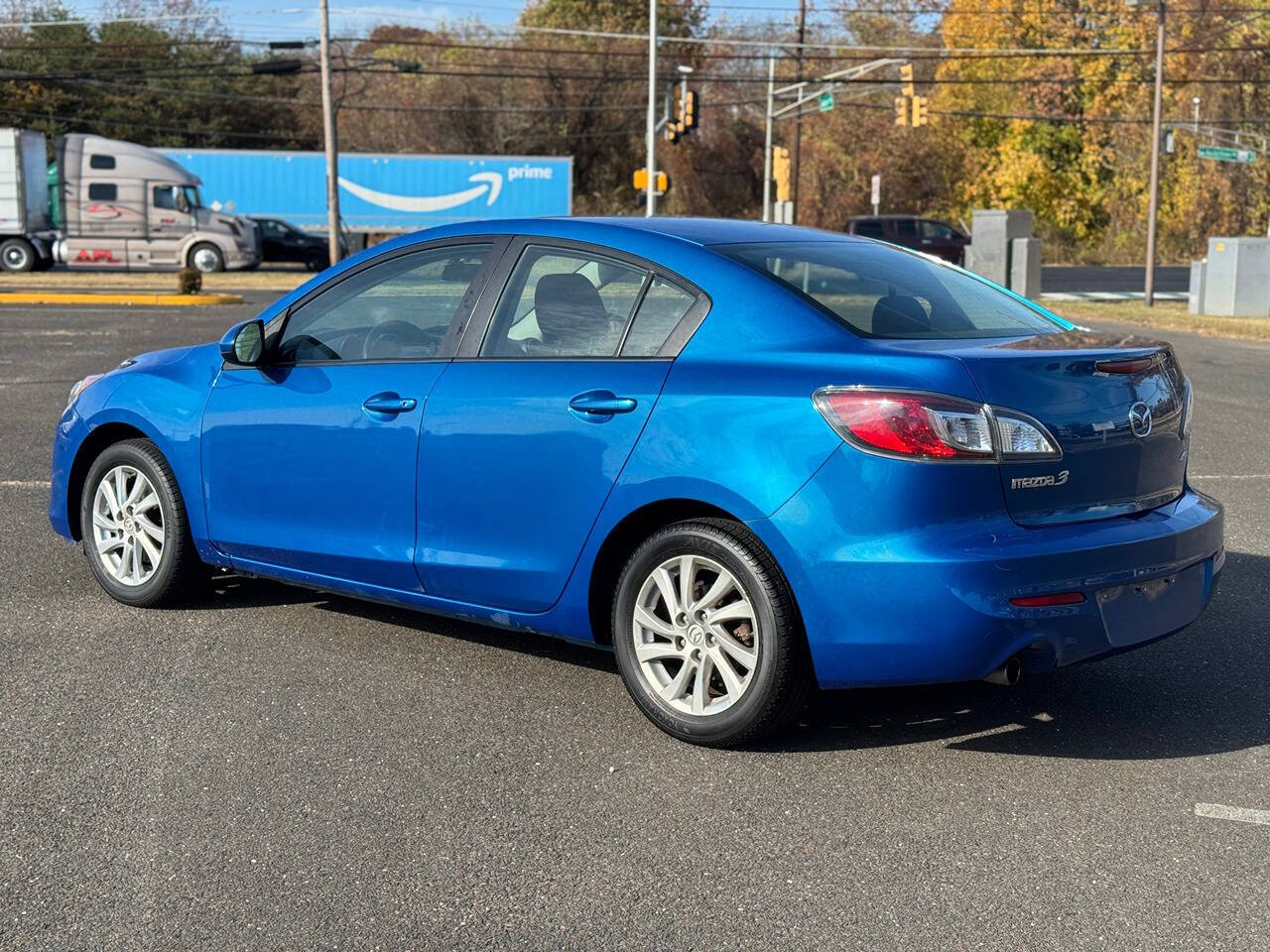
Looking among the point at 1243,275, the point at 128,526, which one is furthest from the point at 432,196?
the point at 128,526

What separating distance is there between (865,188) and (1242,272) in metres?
37.8

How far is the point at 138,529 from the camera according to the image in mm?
6023

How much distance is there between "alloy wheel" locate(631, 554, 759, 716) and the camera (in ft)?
14.4

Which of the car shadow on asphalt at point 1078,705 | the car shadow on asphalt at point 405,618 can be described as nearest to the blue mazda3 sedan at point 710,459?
the car shadow on asphalt at point 1078,705

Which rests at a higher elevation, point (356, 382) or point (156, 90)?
point (156, 90)

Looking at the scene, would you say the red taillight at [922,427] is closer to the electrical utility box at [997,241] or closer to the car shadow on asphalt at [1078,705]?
the car shadow on asphalt at [1078,705]

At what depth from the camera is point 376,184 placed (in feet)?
164

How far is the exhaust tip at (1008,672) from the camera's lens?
4.17m

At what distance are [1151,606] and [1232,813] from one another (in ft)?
2.15

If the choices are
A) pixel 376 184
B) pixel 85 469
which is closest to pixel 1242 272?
pixel 85 469

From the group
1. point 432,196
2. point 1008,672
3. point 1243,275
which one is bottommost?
point 1008,672

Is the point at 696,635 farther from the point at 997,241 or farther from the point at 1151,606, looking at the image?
the point at 997,241

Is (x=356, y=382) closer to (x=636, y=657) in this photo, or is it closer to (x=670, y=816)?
(x=636, y=657)

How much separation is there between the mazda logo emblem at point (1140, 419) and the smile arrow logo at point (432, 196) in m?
46.8
